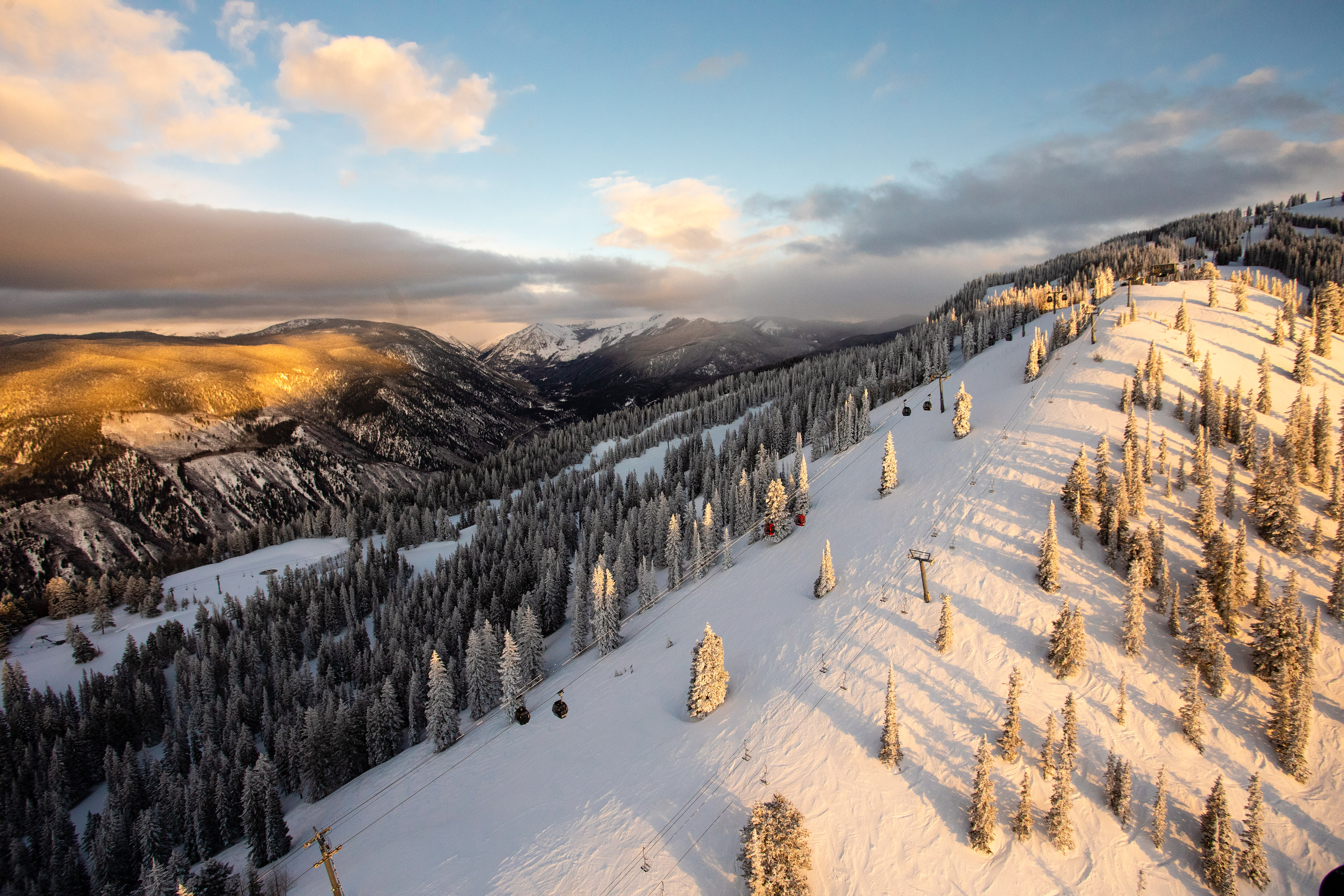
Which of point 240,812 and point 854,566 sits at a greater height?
point 854,566

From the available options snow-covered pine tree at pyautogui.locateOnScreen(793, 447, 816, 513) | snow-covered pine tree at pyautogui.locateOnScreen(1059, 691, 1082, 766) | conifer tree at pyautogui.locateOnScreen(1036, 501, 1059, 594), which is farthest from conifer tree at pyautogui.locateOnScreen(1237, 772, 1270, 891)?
snow-covered pine tree at pyautogui.locateOnScreen(793, 447, 816, 513)

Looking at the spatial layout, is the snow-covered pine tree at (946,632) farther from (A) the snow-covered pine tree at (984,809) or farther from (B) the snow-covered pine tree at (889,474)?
(B) the snow-covered pine tree at (889,474)

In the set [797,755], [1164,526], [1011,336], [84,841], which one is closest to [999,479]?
[1164,526]

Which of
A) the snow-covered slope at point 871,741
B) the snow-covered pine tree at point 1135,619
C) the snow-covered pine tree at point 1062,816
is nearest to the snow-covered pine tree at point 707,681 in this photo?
the snow-covered slope at point 871,741

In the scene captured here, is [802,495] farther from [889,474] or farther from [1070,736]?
[1070,736]

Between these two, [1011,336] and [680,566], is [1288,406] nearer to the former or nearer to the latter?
[1011,336]

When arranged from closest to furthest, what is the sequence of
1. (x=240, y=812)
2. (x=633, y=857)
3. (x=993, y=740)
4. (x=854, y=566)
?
(x=633, y=857) < (x=993, y=740) < (x=854, y=566) < (x=240, y=812)

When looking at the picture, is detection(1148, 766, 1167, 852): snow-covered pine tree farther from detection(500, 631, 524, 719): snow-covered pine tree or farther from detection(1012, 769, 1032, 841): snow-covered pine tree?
detection(500, 631, 524, 719): snow-covered pine tree
